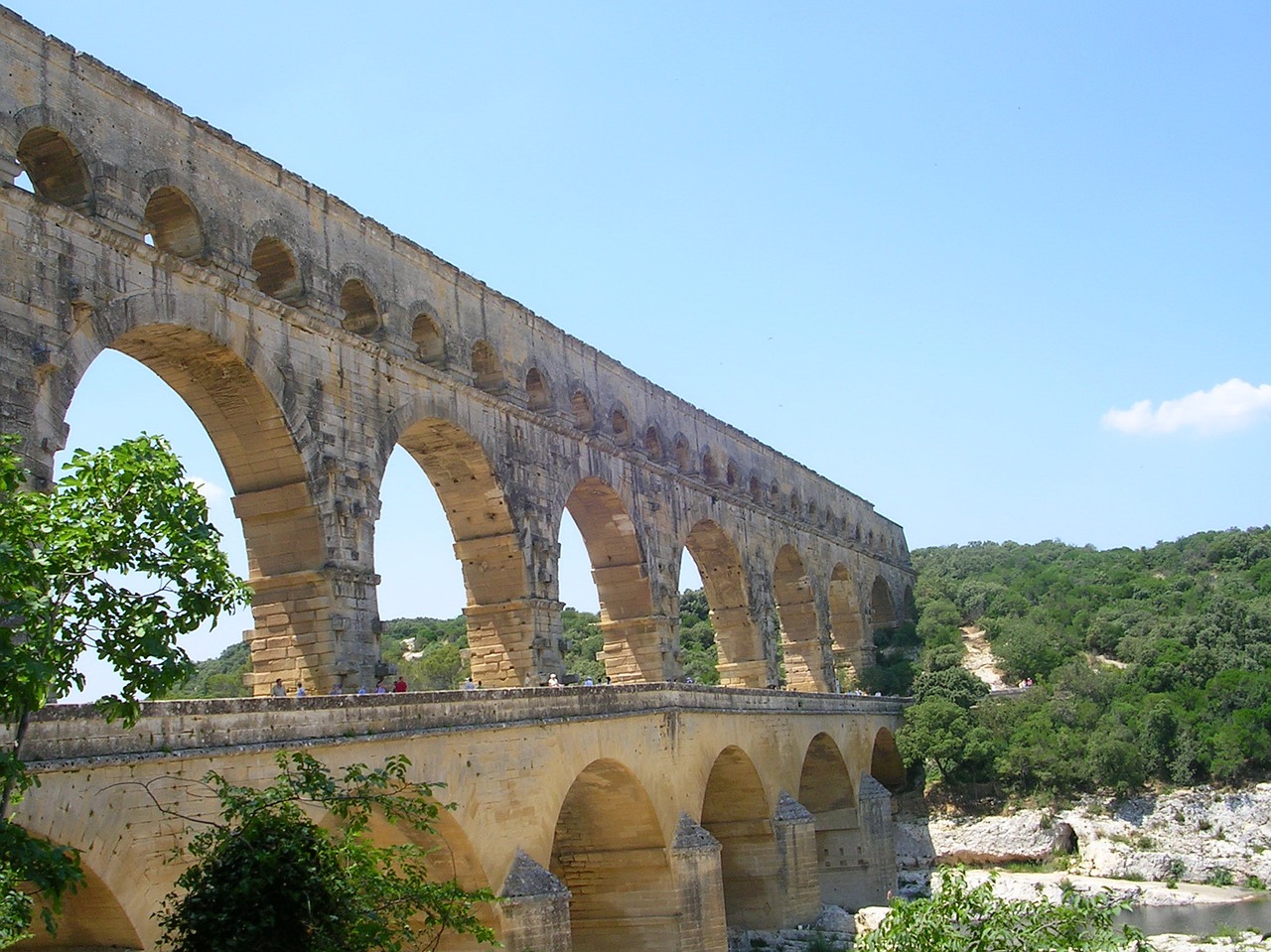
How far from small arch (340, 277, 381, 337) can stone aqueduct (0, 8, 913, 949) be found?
0.14 feet

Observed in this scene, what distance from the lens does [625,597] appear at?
2648cm

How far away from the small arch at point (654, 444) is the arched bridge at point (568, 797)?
5.79 metres

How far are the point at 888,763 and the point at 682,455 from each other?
12653 mm

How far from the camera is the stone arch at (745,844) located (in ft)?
82.2

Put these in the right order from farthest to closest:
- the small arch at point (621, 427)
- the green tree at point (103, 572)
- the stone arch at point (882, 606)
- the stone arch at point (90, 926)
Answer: the stone arch at point (882, 606)
the small arch at point (621, 427)
the stone arch at point (90, 926)
the green tree at point (103, 572)

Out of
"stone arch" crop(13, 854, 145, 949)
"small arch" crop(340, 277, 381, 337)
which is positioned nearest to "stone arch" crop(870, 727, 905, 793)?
"small arch" crop(340, 277, 381, 337)

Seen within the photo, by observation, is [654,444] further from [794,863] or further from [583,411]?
[794,863]

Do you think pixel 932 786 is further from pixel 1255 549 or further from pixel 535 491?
pixel 1255 549

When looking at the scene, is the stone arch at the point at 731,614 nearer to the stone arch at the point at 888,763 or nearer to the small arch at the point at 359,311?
the stone arch at the point at 888,763

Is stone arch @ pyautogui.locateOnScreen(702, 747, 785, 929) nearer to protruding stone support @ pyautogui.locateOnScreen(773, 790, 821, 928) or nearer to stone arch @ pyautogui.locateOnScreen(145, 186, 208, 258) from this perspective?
protruding stone support @ pyautogui.locateOnScreen(773, 790, 821, 928)

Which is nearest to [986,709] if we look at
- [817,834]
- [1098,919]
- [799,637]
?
[799,637]

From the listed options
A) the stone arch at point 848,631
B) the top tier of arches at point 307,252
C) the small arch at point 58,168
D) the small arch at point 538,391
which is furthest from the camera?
the stone arch at point 848,631

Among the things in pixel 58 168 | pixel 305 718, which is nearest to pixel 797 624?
pixel 305 718

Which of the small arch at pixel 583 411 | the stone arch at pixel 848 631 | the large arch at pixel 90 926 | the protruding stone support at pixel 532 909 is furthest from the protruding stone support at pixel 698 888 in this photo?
the stone arch at pixel 848 631
